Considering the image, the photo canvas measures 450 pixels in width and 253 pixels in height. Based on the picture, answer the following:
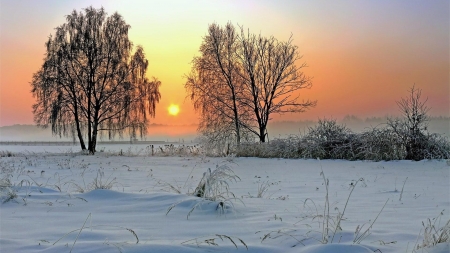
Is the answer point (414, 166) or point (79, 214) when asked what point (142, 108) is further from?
point (79, 214)

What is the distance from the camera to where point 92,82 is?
867 inches

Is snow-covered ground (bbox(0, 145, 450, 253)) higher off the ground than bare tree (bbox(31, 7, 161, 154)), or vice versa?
bare tree (bbox(31, 7, 161, 154))

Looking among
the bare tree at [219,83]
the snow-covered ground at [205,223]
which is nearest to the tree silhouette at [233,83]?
the bare tree at [219,83]

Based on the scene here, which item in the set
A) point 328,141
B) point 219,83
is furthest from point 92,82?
point 328,141

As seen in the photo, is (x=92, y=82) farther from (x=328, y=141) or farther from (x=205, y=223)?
(x=205, y=223)

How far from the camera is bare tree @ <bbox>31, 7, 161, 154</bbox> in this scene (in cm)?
2148

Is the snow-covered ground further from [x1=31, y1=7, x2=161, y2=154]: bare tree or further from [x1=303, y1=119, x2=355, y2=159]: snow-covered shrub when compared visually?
[x1=31, y1=7, x2=161, y2=154]: bare tree

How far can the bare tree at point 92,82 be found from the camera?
70.5 feet

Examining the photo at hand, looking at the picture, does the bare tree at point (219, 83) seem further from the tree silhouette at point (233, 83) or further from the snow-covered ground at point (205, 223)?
the snow-covered ground at point (205, 223)

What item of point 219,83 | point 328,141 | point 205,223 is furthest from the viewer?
point 219,83

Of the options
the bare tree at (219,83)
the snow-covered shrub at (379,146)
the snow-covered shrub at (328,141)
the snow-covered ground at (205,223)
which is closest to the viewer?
the snow-covered ground at (205,223)

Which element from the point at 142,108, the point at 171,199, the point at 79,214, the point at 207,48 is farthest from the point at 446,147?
the point at 142,108

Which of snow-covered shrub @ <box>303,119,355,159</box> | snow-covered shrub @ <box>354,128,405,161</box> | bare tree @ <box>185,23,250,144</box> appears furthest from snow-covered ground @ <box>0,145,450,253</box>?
bare tree @ <box>185,23,250,144</box>

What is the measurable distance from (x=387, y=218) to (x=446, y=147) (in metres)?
10.1
